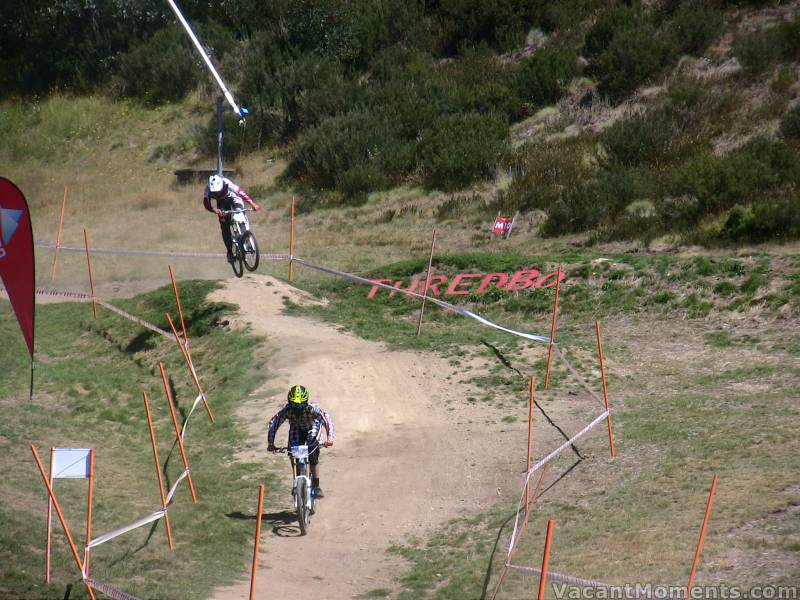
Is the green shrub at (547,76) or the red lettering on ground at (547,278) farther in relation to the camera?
the green shrub at (547,76)

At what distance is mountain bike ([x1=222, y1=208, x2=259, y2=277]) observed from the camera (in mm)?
17672

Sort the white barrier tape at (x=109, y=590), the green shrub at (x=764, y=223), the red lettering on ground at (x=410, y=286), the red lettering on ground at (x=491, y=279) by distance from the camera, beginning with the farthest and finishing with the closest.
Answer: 1. the green shrub at (x=764, y=223)
2. the red lettering on ground at (x=410, y=286)
3. the red lettering on ground at (x=491, y=279)
4. the white barrier tape at (x=109, y=590)

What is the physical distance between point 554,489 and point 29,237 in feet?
21.7

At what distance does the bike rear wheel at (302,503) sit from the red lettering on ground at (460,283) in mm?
10577

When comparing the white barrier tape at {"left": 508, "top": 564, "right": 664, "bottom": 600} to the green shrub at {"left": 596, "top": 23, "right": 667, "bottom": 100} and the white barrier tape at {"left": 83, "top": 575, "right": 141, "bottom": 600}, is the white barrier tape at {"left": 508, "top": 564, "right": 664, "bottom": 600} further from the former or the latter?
the green shrub at {"left": 596, "top": 23, "right": 667, "bottom": 100}

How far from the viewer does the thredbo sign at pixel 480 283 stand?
68.0 feet

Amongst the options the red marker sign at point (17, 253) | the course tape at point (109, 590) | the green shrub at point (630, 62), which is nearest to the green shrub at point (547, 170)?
the green shrub at point (630, 62)

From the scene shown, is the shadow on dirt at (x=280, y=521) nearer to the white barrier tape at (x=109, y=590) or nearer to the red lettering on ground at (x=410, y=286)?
the white barrier tape at (x=109, y=590)

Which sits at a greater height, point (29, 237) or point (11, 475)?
point (29, 237)

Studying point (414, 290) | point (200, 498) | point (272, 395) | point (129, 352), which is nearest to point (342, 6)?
point (414, 290)

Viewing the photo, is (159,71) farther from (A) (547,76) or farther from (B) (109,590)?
(B) (109,590)

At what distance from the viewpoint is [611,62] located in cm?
3300

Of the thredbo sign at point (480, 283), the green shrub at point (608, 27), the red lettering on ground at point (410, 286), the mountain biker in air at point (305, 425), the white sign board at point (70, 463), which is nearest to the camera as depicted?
the white sign board at point (70, 463)

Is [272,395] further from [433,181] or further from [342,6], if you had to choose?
[342,6]
